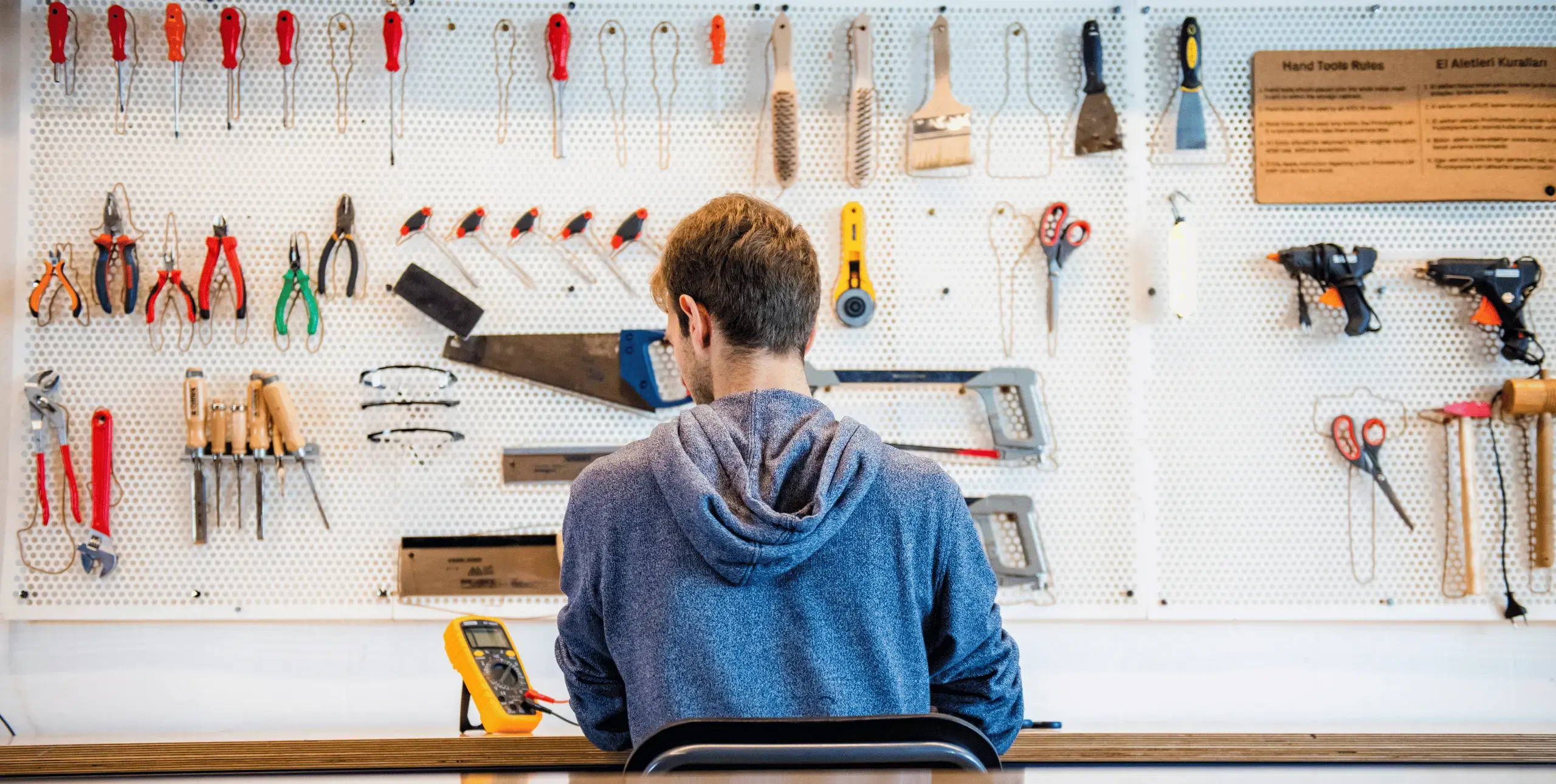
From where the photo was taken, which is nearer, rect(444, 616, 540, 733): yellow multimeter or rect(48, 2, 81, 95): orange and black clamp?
rect(444, 616, 540, 733): yellow multimeter

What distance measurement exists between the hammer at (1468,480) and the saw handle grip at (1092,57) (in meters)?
1.08

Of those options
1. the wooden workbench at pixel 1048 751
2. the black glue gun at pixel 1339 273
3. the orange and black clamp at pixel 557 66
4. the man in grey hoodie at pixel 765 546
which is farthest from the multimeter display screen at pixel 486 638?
the black glue gun at pixel 1339 273

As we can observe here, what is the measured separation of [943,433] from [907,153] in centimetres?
65

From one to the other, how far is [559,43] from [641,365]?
0.75 m

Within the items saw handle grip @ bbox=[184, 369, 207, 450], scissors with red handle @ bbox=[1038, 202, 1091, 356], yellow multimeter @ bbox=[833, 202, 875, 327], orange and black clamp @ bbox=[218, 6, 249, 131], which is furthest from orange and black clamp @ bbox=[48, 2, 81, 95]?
scissors with red handle @ bbox=[1038, 202, 1091, 356]

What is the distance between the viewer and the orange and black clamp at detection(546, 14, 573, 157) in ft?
7.31

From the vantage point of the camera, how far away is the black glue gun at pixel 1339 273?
2.23m

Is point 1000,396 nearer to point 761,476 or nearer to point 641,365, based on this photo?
point 641,365

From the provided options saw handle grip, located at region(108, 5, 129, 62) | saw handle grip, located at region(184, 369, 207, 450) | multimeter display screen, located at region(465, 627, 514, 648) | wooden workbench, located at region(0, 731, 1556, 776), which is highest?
saw handle grip, located at region(108, 5, 129, 62)

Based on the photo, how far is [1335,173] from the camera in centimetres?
228

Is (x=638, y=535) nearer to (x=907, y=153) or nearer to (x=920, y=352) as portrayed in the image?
(x=920, y=352)

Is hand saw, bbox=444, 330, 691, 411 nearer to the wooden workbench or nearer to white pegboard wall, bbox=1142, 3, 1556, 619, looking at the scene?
the wooden workbench

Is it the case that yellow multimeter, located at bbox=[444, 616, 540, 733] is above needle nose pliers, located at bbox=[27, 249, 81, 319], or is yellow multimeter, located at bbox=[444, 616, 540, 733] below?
below

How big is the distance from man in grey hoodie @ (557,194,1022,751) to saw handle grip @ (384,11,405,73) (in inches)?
55.2
